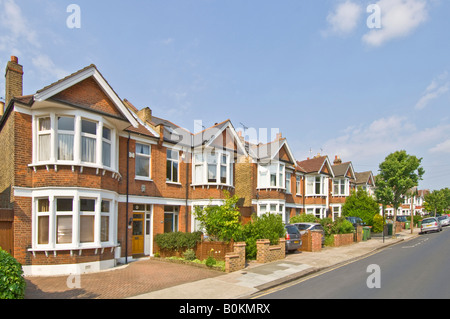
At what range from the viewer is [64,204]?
12391 millimetres

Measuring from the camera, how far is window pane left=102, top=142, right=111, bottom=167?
13848 millimetres

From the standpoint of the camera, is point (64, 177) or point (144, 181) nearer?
point (64, 177)

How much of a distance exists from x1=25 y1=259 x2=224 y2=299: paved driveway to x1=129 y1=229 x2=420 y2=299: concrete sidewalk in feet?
2.00

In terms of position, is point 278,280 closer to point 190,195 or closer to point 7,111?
point 190,195

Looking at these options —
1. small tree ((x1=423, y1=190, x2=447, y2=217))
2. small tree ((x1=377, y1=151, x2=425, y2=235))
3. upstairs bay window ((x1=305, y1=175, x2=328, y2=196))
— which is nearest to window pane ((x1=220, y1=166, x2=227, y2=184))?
upstairs bay window ((x1=305, y1=175, x2=328, y2=196))

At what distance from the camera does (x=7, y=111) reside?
43.1ft

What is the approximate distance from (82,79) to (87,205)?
4.99 meters

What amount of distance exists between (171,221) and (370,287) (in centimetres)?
1135

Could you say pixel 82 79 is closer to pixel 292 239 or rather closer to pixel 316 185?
pixel 292 239

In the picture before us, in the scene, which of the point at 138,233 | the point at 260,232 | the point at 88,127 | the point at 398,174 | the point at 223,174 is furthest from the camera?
the point at 398,174

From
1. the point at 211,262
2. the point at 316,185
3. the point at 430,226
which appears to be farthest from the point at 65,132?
the point at 430,226

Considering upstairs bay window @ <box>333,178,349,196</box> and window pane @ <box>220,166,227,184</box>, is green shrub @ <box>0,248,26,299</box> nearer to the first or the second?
window pane @ <box>220,166,227,184</box>

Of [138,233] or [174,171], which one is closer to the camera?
[138,233]
